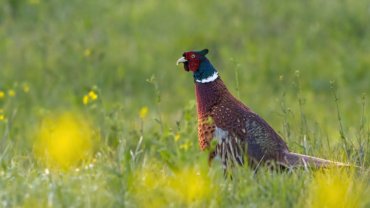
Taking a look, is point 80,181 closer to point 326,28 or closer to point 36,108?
point 36,108

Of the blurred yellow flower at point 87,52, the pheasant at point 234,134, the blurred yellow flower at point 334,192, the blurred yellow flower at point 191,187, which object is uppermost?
the blurred yellow flower at point 87,52

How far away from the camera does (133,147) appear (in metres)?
7.90

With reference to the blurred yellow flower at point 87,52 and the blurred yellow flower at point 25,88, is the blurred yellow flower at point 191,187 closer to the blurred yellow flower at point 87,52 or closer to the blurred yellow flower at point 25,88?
the blurred yellow flower at point 25,88

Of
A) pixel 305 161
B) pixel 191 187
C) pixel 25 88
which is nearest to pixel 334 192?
pixel 191 187

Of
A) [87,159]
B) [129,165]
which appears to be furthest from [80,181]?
[87,159]

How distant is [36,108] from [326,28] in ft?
11.2

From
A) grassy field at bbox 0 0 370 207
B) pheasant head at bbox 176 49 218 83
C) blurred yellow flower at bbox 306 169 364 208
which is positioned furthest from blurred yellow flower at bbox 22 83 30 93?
blurred yellow flower at bbox 306 169 364 208

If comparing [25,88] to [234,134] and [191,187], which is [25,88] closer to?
[234,134]

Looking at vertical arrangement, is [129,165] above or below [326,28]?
below

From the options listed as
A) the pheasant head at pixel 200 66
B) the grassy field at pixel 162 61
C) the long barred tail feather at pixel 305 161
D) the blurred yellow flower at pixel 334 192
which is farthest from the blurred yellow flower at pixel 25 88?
the blurred yellow flower at pixel 334 192

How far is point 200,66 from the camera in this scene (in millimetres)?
6426

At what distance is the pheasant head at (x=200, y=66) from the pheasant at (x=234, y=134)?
0.05ft

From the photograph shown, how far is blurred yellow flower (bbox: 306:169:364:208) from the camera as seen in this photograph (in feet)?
16.3

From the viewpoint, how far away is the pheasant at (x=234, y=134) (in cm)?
592
